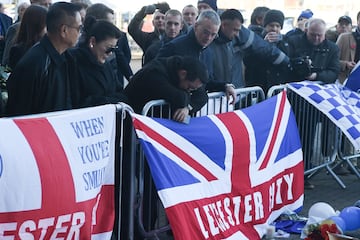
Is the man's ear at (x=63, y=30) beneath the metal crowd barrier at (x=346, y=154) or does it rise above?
above

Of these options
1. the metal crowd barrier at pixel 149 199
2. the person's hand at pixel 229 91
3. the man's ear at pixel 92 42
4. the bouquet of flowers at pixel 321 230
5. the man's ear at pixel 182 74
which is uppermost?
the man's ear at pixel 92 42

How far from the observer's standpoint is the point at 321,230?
5.64 m

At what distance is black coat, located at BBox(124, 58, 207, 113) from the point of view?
530cm

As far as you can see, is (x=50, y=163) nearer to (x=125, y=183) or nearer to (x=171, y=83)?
(x=125, y=183)

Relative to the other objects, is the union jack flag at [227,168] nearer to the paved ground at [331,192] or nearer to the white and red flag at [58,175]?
the white and red flag at [58,175]

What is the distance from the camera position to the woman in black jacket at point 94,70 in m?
5.22

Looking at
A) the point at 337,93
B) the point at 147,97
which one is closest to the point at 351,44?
the point at 337,93

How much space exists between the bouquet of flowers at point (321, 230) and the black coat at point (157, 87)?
A: 4.98 ft

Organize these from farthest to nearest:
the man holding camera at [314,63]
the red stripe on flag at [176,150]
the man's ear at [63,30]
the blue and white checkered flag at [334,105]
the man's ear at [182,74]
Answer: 1. the man holding camera at [314,63]
2. the blue and white checkered flag at [334,105]
3. the man's ear at [182,74]
4. the man's ear at [63,30]
5. the red stripe on flag at [176,150]

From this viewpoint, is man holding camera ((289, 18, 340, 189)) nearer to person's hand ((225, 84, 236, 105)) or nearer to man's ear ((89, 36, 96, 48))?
person's hand ((225, 84, 236, 105))

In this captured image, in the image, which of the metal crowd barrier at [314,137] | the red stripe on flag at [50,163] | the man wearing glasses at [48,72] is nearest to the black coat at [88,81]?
the man wearing glasses at [48,72]

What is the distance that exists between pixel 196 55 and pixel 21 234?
2950 millimetres

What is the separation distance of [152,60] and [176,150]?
109cm

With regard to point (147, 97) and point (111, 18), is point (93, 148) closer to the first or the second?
point (147, 97)
